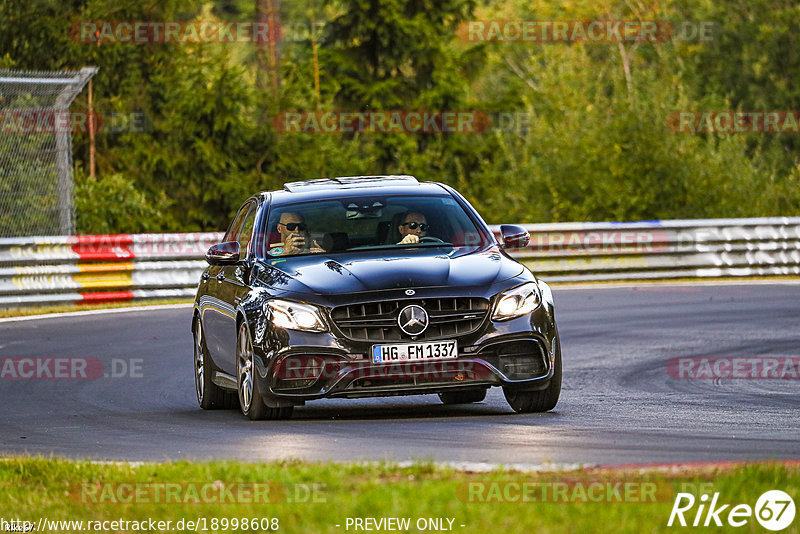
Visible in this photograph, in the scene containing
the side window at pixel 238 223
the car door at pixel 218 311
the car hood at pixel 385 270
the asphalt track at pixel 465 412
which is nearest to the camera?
the asphalt track at pixel 465 412

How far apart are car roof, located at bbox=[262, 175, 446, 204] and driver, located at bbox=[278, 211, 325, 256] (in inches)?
12.5

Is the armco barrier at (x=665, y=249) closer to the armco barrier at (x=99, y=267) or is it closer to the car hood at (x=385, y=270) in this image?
the armco barrier at (x=99, y=267)

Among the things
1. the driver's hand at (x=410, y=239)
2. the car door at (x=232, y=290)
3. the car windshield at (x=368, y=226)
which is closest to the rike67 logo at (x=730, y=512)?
the car windshield at (x=368, y=226)

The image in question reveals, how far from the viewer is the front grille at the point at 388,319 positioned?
31.6 ft

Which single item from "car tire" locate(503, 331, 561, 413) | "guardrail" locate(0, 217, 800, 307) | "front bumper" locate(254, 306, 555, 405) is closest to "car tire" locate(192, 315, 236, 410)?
"front bumper" locate(254, 306, 555, 405)

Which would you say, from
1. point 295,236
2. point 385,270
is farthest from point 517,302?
point 295,236

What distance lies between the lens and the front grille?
9641 mm

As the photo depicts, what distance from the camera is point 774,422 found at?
983 cm

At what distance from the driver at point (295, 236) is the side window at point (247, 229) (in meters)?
0.40

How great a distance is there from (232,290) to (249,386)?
937 mm

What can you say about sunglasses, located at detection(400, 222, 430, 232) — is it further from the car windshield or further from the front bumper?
the front bumper

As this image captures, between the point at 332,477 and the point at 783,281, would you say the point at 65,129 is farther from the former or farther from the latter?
the point at 332,477

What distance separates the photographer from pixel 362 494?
636cm

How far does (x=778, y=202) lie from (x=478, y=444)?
84.8ft
